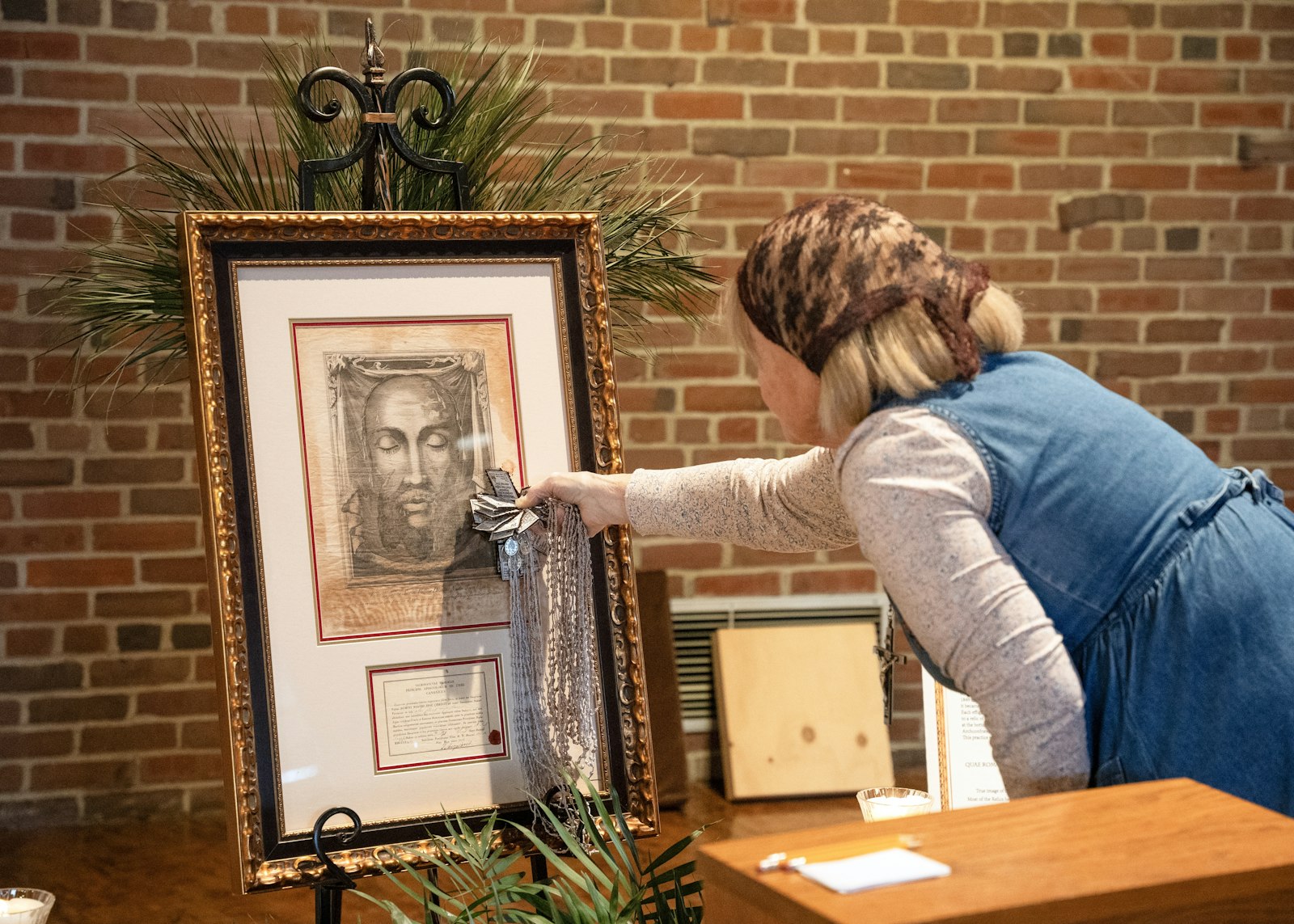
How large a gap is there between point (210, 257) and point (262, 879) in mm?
680

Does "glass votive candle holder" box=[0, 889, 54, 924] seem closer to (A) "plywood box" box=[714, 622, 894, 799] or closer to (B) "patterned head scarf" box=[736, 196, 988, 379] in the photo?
(B) "patterned head scarf" box=[736, 196, 988, 379]

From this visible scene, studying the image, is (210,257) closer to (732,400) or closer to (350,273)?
(350,273)

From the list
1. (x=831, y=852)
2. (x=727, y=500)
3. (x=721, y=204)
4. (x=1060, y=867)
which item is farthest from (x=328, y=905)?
(x=721, y=204)

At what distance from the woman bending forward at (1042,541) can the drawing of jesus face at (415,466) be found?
498 mm

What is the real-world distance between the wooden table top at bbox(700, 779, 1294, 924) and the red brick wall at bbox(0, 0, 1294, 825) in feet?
7.38

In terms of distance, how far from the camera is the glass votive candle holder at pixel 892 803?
1548 millimetres

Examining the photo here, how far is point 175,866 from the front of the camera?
109 inches

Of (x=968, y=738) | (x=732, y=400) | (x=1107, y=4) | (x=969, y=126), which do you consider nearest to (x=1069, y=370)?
(x=968, y=738)

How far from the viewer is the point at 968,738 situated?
1621 millimetres

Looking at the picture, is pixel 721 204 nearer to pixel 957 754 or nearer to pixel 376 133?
pixel 376 133

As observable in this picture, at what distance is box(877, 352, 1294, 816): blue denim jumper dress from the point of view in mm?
1100

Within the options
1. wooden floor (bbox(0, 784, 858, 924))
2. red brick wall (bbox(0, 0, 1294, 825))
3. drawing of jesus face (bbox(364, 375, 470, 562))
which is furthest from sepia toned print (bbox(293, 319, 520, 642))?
red brick wall (bbox(0, 0, 1294, 825))

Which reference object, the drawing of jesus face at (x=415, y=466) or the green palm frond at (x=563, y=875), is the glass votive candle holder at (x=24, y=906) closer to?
the green palm frond at (x=563, y=875)

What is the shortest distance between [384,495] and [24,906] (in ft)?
1.96
